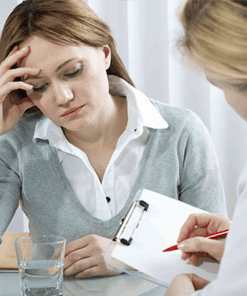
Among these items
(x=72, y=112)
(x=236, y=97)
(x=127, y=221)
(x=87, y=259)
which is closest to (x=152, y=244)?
(x=127, y=221)

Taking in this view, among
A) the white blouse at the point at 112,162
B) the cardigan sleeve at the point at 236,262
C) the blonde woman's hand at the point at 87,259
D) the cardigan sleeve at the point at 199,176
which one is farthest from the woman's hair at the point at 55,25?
the cardigan sleeve at the point at 236,262

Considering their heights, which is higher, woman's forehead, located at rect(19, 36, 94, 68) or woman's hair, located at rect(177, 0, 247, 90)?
woman's hair, located at rect(177, 0, 247, 90)

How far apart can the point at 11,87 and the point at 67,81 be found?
0.56 feet

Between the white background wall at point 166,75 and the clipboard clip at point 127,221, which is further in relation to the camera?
the white background wall at point 166,75

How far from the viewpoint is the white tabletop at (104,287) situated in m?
0.80

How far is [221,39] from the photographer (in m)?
0.53

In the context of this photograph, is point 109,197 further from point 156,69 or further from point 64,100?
point 156,69

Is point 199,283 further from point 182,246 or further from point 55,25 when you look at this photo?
point 55,25

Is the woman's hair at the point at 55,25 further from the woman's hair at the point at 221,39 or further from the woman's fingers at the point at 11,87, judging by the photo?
the woman's hair at the point at 221,39

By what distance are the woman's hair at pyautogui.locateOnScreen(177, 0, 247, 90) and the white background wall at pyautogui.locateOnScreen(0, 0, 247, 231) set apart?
119 cm

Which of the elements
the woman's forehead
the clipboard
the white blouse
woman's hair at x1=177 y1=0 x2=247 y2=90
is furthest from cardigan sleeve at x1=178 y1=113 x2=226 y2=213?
woman's hair at x1=177 y1=0 x2=247 y2=90

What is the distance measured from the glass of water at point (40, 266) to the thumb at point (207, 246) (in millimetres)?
230

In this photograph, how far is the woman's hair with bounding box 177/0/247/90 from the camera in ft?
1.69

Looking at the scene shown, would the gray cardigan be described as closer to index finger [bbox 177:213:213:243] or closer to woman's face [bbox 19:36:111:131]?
woman's face [bbox 19:36:111:131]
